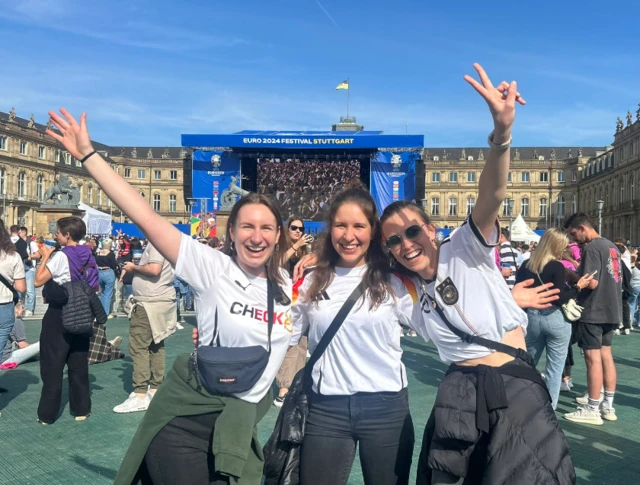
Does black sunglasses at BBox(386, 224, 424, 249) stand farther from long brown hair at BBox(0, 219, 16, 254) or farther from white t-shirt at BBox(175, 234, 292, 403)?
long brown hair at BBox(0, 219, 16, 254)

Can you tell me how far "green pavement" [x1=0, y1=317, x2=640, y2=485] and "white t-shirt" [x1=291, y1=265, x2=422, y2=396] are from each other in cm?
172

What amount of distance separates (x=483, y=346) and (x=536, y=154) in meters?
90.3

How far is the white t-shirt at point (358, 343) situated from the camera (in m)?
2.37

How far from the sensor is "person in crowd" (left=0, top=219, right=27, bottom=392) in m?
5.21

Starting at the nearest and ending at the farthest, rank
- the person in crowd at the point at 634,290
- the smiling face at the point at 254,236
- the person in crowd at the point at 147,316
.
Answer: the smiling face at the point at 254,236 < the person in crowd at the point at 147,316 < the person in crowd at the point at 634,290

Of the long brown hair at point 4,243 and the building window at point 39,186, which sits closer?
the long brown hair at point 4,243

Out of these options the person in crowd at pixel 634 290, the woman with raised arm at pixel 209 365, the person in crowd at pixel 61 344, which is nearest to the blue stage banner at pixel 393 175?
the person in crowd at pixel 634 290

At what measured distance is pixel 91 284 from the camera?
5492 mm

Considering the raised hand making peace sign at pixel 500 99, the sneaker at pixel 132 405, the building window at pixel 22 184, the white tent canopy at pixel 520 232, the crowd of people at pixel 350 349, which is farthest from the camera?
the building window at pixel 22 184

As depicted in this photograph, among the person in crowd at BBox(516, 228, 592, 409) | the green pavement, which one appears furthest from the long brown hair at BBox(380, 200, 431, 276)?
the person in crowd at BBox(516, 228, 592, 409)

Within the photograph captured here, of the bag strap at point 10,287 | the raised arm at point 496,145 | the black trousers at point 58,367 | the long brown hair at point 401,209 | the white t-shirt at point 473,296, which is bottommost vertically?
the black trousers at point 58,367

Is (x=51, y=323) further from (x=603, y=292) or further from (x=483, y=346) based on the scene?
(x=603, y=292)

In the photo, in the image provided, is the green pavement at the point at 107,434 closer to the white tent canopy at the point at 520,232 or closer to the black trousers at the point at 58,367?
the black trousers at the point at 58,367

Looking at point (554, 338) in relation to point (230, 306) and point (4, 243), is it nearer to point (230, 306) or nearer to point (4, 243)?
point (230, 306)
